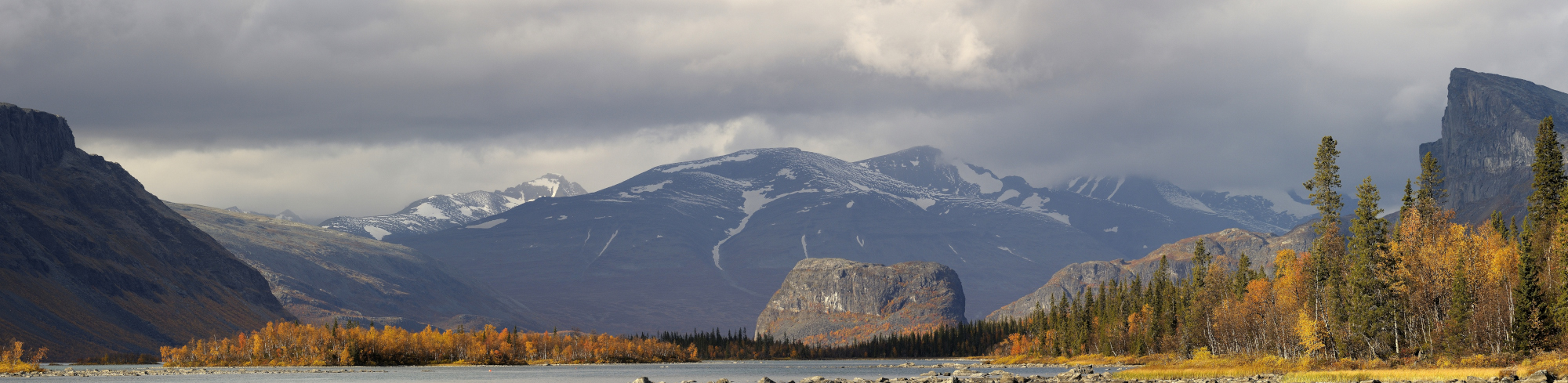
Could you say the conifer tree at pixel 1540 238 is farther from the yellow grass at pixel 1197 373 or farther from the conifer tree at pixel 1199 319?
the conifer tree at pixel 1199 319

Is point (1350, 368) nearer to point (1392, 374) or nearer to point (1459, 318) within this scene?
point (1459, 318)

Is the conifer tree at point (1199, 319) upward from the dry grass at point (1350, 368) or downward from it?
upward

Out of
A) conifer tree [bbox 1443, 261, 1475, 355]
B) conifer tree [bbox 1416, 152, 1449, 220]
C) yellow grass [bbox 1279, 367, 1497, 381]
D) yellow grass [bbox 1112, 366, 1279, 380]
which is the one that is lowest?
yellow grass [bbox 1112, 366, 1279, 380]

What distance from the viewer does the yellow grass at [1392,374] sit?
8019cm

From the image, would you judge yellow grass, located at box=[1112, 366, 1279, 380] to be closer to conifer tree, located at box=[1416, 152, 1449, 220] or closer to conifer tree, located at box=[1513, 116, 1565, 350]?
conifer tree, located at box=[1416, 152, 1449, 220]

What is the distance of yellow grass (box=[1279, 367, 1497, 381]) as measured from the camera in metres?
80.2

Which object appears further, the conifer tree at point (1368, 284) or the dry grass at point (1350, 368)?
the conifer tree at point (1368, 284)

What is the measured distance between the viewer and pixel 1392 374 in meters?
86.2

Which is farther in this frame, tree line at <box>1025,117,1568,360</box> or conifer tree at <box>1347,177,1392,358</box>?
conifer tree at <box>1347,177,1392,358</box>

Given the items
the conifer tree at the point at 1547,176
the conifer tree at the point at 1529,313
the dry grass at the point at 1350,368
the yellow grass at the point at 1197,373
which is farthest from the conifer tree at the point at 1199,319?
the conifer tree at the point at 1529,313

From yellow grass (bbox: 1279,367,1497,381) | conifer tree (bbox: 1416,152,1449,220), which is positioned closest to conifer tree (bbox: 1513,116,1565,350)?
conifer tree (bbox: 1416,152,1449,220)

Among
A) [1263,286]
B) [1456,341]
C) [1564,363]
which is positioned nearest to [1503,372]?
[1564,363]

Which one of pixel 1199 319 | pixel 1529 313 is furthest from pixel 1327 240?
pixel 1199 319

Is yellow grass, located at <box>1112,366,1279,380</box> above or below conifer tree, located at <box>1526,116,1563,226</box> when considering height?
below
